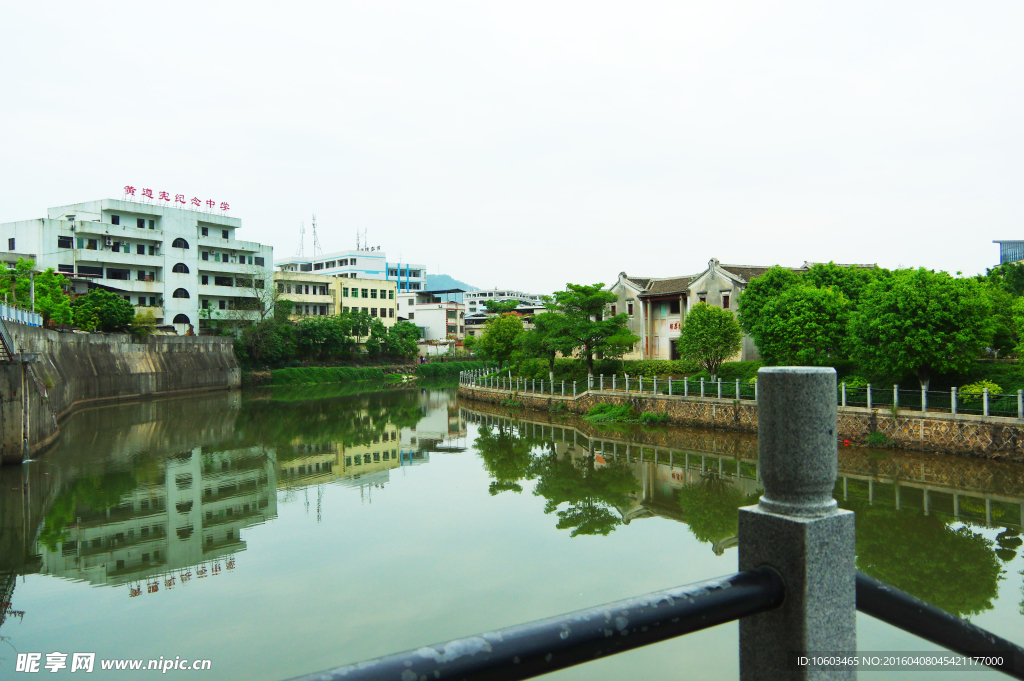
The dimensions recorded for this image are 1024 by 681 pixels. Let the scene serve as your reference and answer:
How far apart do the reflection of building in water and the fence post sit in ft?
27.4

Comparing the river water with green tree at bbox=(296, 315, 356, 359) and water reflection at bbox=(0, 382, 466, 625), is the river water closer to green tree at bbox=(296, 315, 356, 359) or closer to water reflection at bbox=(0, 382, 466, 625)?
water reflection at bbox=(0, 382, 466, 625)

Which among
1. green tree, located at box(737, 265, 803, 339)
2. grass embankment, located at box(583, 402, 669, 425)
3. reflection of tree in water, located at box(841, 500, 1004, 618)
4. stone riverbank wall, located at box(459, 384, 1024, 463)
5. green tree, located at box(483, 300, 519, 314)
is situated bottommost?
reflection of tree in water, located at box(841, 500, 1004, 618)

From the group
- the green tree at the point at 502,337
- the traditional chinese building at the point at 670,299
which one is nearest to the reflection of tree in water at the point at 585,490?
the traditional chinese building at the point at 670,299

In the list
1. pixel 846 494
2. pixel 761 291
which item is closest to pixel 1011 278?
pixel 761 291

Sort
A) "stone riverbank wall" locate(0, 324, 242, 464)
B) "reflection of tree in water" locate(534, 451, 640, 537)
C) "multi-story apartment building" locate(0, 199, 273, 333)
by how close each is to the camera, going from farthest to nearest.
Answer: "multi-story apartment building" locate(0, 199, 273, 333), "stone riverbank wall" locate(0, 324, 242, 464), "reflection of tree in water" locate(534, 451, 640, 537)

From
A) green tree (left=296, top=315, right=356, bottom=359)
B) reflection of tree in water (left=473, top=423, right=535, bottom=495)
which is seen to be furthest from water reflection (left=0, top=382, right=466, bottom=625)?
green tree (left=296, top=315, right=356, bottom=359)

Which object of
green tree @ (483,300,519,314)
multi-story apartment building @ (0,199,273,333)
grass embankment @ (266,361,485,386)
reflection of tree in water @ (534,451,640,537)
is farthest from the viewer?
green tree @ (483,300,519,314)

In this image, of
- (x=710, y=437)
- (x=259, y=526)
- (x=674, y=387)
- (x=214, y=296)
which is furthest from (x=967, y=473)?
(x=214, y=296)

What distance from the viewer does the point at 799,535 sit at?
1174mm

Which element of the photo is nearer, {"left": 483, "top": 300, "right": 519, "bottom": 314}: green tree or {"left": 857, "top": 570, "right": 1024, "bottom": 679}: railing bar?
{"left": 857, "top": 570, "right": 1024, "bottom": 679}: railing bar

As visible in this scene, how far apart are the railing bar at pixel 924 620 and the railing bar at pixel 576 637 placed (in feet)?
0.65

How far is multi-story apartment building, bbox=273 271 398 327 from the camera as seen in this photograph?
44.4m

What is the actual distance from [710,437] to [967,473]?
21.1ft

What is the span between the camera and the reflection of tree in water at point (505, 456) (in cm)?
1366
